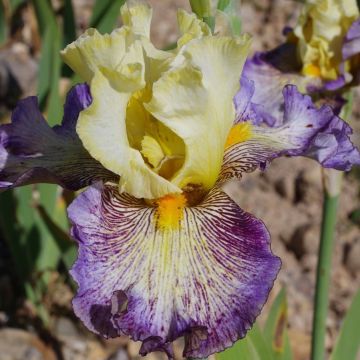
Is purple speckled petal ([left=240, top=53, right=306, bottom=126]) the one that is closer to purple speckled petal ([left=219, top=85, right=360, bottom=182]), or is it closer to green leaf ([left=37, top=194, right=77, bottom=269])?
purple speckled petal ([left=219, top=85, right=360, bottom=182])

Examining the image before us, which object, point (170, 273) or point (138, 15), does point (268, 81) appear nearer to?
point (138, 15)

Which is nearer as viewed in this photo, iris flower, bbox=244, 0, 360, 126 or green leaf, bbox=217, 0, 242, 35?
green leaf, bbox=217, 0, 242, 35

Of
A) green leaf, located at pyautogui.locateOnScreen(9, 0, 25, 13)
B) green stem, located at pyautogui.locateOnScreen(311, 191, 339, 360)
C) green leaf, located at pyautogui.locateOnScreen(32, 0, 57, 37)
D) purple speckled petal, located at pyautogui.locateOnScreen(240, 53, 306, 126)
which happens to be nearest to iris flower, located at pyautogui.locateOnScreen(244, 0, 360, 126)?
purple speckled petal, located at pyautogui.locateOnScreen(240, 53, 306, 126)

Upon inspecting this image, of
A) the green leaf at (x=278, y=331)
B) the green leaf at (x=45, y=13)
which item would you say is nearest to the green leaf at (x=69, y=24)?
the green leaf at (x=45, y=13)

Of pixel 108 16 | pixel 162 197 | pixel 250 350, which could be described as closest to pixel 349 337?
pixel 250 350


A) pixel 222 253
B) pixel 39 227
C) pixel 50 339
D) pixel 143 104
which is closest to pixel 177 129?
pixel 143 104

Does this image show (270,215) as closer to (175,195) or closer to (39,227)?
(39,227)
